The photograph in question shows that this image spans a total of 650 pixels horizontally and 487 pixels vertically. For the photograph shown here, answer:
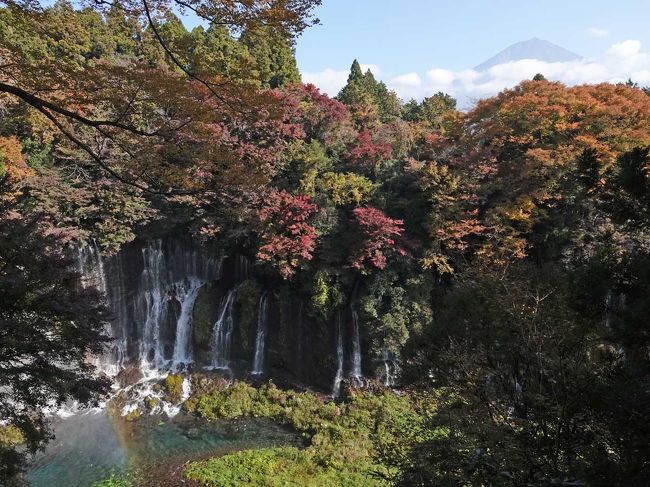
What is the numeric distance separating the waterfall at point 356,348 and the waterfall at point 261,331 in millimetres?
4082

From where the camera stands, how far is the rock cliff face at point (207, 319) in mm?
18609

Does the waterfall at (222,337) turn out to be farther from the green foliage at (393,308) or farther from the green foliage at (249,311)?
the green foliage at (393,308)

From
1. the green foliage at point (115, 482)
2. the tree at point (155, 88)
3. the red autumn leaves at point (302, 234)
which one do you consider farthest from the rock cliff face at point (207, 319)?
the tree at point (155, 88)

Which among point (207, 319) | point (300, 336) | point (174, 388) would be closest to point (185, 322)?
point (207, 319)

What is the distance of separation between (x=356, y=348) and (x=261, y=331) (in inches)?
173

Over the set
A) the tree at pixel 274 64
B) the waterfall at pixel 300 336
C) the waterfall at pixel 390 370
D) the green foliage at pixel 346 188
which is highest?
the tree at pixel 274 64

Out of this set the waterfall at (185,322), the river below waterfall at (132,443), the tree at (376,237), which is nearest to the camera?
the river below waterfall at (132,443)

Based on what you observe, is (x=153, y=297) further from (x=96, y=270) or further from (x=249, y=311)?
(x=249, y=311)

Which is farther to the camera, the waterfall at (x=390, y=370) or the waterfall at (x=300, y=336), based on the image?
Answer: the waterfall at (x=300, y=336)

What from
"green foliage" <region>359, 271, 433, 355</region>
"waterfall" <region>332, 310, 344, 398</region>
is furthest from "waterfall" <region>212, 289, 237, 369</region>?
"green foliage" <region>359, 271, 433, 355</region>

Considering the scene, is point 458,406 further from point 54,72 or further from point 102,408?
point 102,408

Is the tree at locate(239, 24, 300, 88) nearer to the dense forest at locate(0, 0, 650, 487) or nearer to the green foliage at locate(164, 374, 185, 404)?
the dense forest at locate(0, 0, 650, 487)

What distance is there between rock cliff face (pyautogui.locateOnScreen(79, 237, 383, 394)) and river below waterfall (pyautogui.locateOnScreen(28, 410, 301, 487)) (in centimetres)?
313

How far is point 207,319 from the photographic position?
2011 centimetres
